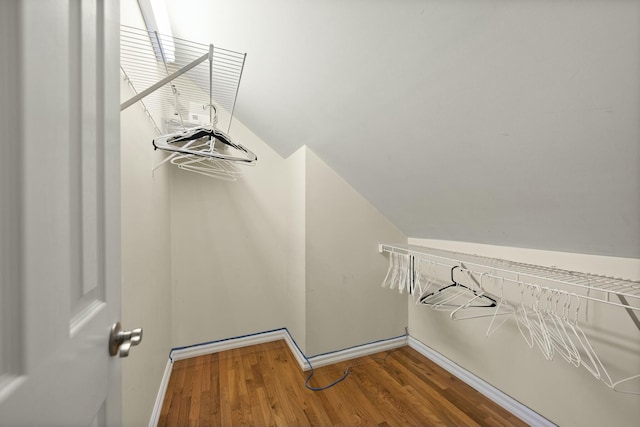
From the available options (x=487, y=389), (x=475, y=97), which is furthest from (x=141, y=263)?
(x=487, y=389)

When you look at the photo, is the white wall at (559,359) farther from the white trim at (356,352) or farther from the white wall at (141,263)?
the white wall at (141,263)

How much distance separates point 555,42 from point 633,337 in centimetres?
129

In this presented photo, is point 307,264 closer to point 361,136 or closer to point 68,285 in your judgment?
point 361,136

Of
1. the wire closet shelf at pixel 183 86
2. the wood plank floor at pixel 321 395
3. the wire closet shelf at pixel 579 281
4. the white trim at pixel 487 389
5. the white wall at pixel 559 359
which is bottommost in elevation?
the wood plank floor at pixel 321 395

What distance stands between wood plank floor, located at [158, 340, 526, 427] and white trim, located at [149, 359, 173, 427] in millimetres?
39

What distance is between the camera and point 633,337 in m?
1.03

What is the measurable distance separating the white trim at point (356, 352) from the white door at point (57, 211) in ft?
4.93

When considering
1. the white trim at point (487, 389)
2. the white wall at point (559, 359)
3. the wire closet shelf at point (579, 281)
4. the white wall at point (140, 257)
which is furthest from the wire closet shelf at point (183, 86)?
the white trim at point (487, 389)

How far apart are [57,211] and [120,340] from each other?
1.31ft

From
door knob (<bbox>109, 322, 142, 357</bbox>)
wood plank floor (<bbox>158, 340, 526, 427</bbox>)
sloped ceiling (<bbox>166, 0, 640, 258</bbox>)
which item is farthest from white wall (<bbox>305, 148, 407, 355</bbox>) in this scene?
door knob (<bbox>109, 322, 142, 357</bbox>)

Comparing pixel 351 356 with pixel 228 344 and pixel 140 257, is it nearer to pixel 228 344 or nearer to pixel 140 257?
pixel 228 344

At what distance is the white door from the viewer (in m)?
0.30

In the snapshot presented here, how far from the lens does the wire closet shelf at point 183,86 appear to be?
1.05m

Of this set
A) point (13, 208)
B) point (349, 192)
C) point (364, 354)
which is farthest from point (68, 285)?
point (364, 354)
